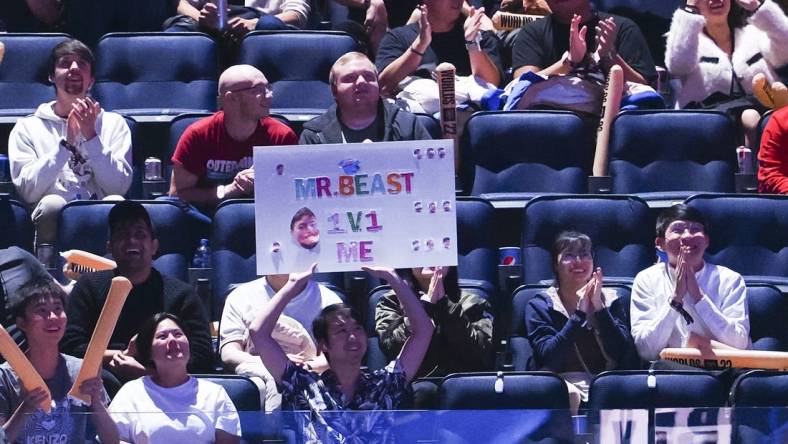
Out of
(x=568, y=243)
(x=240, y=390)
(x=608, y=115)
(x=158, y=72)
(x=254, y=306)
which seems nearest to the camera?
(x=240, y=390)

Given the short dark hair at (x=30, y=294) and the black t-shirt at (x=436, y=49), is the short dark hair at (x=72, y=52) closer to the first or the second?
the black t-shirt at (x=436, y=49)

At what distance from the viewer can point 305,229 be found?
6020 millimetres

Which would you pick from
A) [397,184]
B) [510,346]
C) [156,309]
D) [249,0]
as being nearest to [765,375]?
[510,346]

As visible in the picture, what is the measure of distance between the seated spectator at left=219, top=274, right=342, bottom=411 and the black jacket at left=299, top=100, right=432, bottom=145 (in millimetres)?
771

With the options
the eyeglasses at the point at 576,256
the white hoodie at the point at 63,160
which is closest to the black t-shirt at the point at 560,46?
the eyeglasses at the point at 576,256

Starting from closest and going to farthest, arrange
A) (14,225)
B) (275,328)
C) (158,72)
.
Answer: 1. (275,328)
2. (14,225)
3. (158,72)


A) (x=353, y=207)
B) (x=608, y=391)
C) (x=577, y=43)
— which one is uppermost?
(x=577, y=43)

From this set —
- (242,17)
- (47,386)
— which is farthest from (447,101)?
(47,386)

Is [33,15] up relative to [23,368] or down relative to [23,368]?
up

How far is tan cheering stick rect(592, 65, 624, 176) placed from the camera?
8094 mm

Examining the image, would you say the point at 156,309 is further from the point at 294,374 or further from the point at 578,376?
the point at 578,376

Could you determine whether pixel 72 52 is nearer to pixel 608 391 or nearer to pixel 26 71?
pixel 26 71

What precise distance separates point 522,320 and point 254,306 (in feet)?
3.45

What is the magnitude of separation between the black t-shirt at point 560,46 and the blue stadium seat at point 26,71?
222cm
